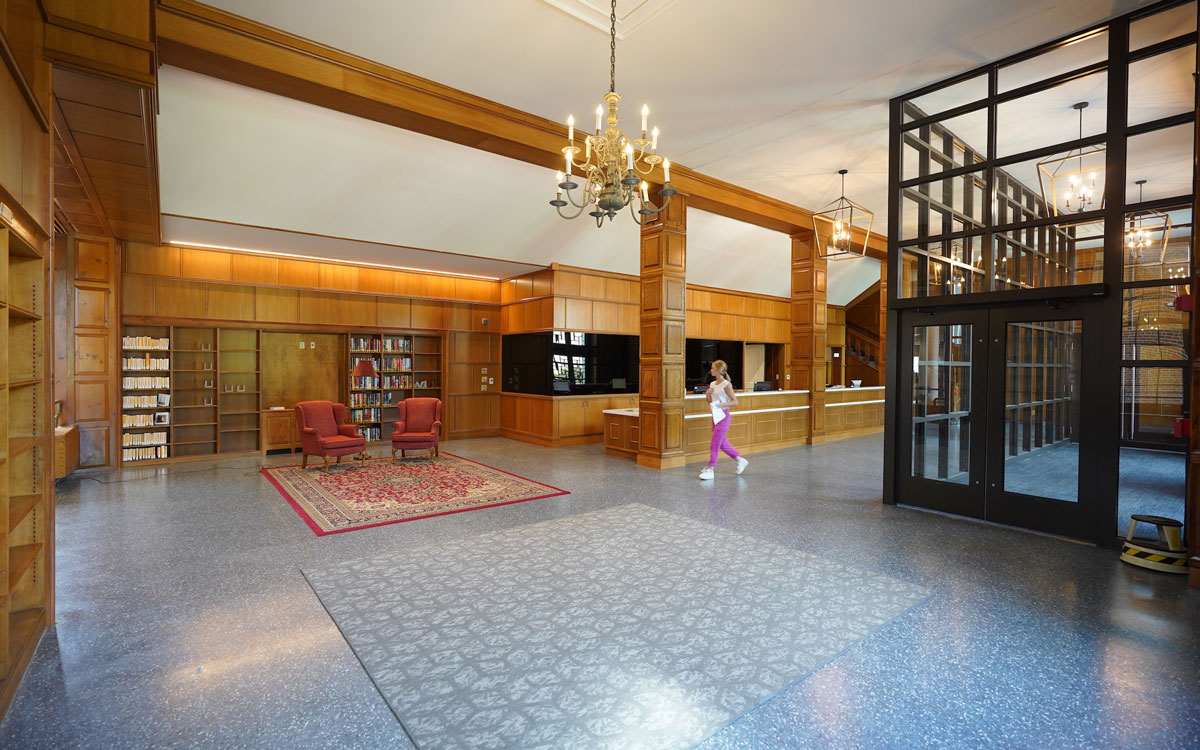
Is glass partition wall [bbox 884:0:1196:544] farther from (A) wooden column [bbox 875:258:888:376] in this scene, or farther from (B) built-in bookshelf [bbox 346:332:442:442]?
(B) built-in bookshelf [bbox 346:332:442:442]

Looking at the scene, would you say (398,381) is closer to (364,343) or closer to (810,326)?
(364,343)

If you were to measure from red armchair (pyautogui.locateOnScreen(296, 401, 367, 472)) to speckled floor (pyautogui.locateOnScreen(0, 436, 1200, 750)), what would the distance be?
216 centimetres

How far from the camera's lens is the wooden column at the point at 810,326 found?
10.2m

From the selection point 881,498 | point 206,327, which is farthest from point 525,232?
point 881,498

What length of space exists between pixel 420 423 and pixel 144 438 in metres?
4.08

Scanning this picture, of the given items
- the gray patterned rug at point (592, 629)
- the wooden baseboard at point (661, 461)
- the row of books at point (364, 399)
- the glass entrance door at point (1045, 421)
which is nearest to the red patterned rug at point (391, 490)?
the gray patterned rug at point (592, 629)

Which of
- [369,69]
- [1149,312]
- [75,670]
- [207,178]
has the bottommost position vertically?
[75,670]

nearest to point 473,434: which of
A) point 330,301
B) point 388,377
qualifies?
point 388,377

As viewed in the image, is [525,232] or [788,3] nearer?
[788,3]

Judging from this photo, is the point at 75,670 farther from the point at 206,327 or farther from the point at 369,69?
the point at 206,327

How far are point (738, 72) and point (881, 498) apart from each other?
476 centimetres

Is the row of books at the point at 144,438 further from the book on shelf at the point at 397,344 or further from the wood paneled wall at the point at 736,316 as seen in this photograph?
the wood paneled wall at the point at 736,316

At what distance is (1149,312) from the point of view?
430 cm

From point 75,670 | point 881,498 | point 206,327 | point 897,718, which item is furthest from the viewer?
point 206,327
